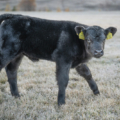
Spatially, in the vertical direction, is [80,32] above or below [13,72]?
above

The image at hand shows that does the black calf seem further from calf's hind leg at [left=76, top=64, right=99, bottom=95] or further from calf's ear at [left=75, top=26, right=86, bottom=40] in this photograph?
calf's hind leg at [left=76, top=64, right=99, bottom=95]

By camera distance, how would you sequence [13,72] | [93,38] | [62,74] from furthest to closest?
[13,72], [62,74], [93,38]

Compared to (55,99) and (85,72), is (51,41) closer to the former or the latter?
(85,72)

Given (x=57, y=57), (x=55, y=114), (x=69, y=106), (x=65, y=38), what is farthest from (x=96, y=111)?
(x=65, y=38)

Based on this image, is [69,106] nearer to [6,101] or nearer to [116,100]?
[116,100]

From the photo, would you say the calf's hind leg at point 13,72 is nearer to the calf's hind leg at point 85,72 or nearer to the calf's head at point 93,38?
the calf's hind leg at point 85,72

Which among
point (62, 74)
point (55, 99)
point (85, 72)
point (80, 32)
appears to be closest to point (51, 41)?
point (80, 32)

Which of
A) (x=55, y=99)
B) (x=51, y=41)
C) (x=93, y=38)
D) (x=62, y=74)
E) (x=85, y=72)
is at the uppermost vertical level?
(x=93, y=38)

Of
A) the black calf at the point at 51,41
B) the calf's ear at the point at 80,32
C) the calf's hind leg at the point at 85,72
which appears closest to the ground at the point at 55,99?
the calf's hind leg at the point at 85,72

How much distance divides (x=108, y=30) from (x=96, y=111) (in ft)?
6.49

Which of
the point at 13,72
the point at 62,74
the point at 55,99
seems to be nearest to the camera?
the point at 62,74

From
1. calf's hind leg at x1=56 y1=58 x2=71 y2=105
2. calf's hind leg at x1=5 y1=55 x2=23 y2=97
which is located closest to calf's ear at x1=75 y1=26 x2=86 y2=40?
calf's hind leg at x1=56 y1=58 x2=71 y2=105

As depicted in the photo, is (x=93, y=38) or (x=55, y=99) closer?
(x=93, y=38)

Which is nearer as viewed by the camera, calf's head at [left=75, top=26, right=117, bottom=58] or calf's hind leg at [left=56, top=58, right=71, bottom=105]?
calf's head at [left=75, top=26, right=117, bottom=58]
